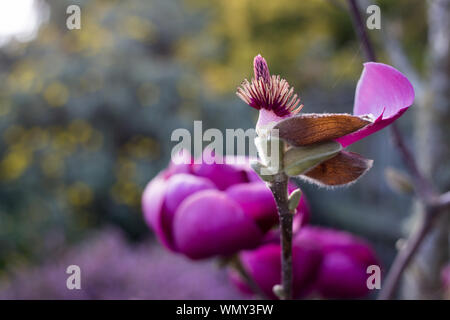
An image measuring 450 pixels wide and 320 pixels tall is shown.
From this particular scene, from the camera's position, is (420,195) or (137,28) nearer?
(420,195)

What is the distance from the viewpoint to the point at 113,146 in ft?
8.16

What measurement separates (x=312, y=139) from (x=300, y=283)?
0.48 ft

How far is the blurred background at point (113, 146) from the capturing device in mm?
1361

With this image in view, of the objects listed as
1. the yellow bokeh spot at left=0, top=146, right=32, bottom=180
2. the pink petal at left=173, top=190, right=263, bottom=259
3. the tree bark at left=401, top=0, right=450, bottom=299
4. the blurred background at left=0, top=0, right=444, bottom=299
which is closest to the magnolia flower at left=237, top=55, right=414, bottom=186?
the pink petal at left=173, top=190, right=263, bottom=259

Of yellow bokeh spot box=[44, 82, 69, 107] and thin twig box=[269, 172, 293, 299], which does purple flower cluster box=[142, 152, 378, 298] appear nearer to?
thin twig box=[269, 172, 293, 299]

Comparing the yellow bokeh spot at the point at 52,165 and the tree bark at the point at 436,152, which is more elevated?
the yellow bokeh spot at the point at 52,165

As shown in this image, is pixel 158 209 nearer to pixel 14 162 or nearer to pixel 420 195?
pixel 420 195

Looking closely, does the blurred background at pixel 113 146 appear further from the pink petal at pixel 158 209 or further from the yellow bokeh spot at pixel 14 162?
the pink petal at pixel 158 209

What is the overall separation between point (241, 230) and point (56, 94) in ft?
7.79

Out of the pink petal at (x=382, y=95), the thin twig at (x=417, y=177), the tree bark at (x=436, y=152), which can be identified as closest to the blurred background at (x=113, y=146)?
the tree bark at (x=436, y=152)

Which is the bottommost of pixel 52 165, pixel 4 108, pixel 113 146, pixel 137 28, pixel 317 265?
pixel 317 265

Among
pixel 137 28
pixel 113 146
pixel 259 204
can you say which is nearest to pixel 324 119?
pixel 259 204

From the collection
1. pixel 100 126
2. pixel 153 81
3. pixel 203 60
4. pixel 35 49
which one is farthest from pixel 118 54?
pixel 203 60
